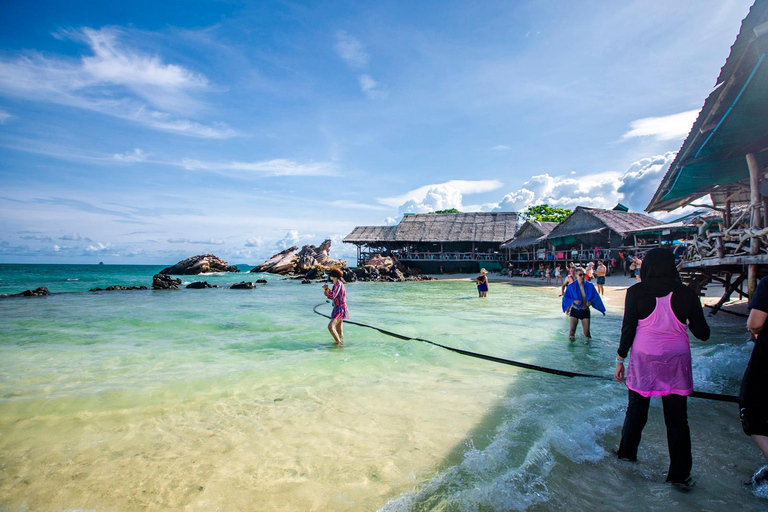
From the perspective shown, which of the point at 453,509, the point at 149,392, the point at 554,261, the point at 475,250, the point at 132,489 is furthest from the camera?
the point at 475,250

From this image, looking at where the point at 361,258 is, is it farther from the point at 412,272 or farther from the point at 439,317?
the point at 439,317

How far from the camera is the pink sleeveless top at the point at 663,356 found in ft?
8.38

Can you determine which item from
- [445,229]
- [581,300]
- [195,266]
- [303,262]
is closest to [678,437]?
[581,300]

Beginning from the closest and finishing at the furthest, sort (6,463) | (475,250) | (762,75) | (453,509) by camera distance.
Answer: (453,509) < (6,463) < (762,75) < (475,250)

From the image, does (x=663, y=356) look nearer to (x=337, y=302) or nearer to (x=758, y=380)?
(x=758, y=380)

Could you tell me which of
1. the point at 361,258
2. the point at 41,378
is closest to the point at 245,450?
the point at 41,378

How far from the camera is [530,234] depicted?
105 feet

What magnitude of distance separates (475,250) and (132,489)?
3599cm

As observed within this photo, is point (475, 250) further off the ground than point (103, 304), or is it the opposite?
point (475, 250)

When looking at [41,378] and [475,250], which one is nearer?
[41,378]

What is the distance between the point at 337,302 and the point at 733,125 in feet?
22.0

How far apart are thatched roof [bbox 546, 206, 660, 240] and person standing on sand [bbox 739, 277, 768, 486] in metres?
24.3

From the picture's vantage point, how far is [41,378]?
5840 mm

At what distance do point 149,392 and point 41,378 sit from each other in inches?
92.3
